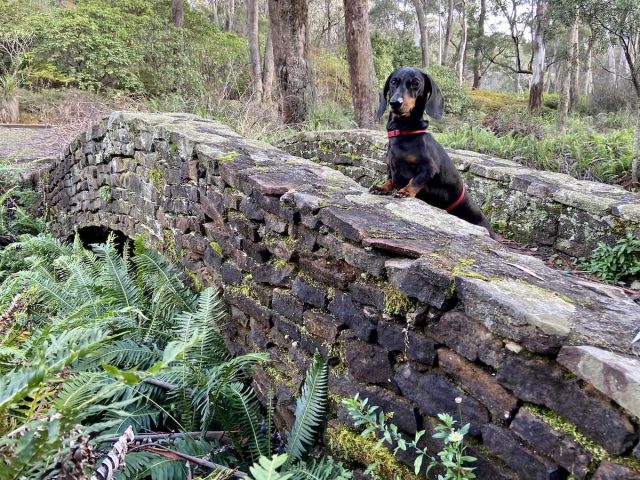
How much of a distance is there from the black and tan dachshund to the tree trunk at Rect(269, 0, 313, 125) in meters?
6.92

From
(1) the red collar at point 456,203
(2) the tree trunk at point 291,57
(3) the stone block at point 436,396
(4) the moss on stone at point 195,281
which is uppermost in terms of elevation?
(2) the tree trunk at point 291,57

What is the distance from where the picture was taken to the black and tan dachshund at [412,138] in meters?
3.26

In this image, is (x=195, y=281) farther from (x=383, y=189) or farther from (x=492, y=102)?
(x=492, y=102)

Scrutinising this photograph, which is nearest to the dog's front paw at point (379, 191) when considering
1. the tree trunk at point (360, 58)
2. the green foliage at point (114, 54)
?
the tree trunk at point (360, 58)

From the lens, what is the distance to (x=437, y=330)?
1996mm

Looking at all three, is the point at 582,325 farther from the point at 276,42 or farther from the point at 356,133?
the point at 276,42

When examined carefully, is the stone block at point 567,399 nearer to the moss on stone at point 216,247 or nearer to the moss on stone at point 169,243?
the moss on stone at point 216,247

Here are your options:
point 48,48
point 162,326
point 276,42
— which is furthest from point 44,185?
point 48,48

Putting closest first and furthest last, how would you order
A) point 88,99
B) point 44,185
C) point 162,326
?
point 162,326 < point 44,185 < point 88,99

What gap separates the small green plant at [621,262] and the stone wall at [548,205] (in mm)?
128

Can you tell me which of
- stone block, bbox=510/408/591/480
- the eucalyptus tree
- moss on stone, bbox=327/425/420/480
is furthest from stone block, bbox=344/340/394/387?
the eucalyptus tree

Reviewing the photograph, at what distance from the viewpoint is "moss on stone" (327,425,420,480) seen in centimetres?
210

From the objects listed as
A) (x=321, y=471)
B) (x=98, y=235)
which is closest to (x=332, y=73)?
(x=98, y=235)

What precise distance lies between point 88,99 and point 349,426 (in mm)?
13931
